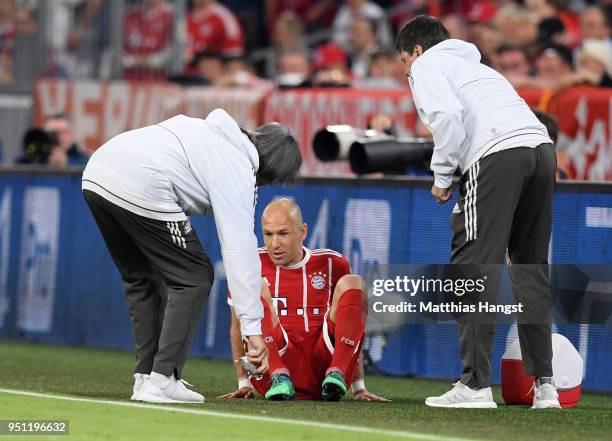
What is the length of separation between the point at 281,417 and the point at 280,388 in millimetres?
868

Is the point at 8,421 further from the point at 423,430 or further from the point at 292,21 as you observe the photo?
the point at 292,21

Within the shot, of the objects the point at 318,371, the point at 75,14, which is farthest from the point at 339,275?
the point at 75,14

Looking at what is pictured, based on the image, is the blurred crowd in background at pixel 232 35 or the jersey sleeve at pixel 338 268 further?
the blurred crowd in background at pixel 232 35

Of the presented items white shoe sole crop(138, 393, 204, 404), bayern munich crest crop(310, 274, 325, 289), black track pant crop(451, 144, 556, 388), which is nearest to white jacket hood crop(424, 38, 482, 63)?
black track pant crop(451, 144, 556, 388)

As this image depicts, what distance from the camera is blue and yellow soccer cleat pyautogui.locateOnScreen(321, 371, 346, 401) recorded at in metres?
7.73

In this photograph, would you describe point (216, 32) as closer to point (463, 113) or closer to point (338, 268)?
point (338, 268)

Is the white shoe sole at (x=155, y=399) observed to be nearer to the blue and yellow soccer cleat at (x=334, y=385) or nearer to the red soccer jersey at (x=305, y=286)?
the blue and yellow soccer cleat at (x=334, y=385)

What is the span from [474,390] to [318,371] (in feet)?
2.92

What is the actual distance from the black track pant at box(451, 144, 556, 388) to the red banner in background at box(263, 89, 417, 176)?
5.66 m

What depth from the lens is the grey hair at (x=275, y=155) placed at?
7.21m

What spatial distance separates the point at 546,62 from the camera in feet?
43.4

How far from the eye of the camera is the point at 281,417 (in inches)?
275

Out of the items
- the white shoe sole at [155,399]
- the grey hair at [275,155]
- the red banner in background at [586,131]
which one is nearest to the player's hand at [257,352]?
the white shoe sole at [155,399]

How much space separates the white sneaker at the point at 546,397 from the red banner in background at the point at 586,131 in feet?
14.4
